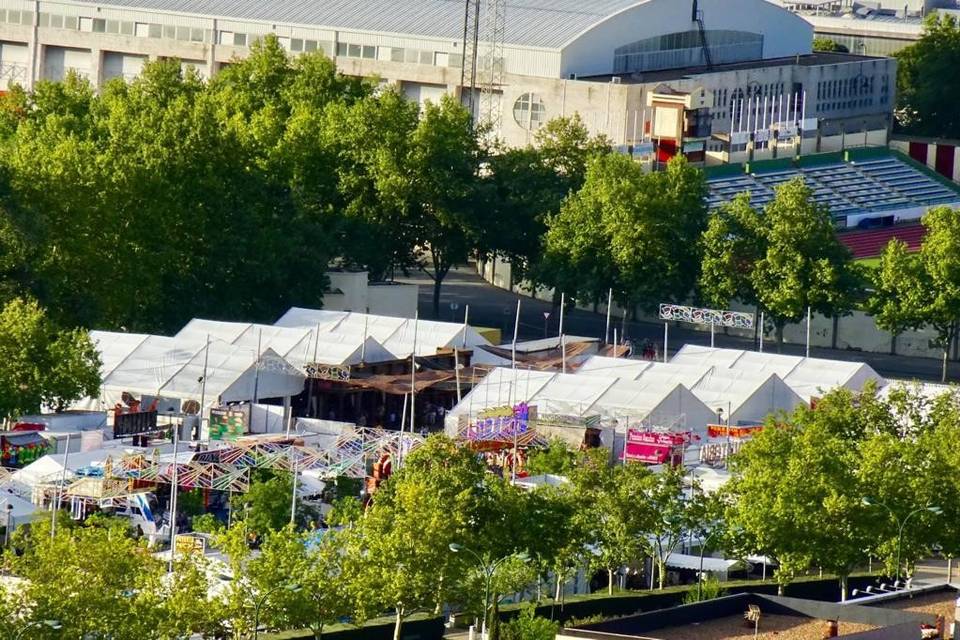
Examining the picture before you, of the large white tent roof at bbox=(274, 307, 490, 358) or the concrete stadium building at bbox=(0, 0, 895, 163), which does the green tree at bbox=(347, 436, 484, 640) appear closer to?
the large white tent roof at bbox=(274, 307, 490, 358)

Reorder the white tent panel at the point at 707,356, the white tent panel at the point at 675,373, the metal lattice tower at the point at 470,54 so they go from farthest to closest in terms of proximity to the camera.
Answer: the metal lattice tower at the point at 470,54, the white tent panel at the point at 707,356, the white tent panel at the point at 675,373

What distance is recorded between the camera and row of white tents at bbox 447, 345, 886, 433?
8556 centimetres

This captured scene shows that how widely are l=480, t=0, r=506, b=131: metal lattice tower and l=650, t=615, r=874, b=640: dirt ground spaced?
7124 cm

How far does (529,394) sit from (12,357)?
16641mm

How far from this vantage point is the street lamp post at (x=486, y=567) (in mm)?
61094

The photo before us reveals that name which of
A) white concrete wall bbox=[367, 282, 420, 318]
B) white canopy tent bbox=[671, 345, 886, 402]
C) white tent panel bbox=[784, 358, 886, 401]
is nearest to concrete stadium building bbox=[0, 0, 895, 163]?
white concrete wall bbox=[367, 282, 420, 318]

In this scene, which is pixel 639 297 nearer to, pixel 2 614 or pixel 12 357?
pixel 12 357

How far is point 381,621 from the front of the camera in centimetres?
6353

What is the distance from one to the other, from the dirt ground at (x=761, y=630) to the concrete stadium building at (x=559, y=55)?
232ft

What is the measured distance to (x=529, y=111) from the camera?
135m

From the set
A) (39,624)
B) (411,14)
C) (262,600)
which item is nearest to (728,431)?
(262,600)

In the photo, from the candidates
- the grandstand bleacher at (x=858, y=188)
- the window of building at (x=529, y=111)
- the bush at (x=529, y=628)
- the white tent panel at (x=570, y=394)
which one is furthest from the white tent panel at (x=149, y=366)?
the window of building at (x=529, y=111)

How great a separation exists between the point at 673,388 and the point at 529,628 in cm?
2676

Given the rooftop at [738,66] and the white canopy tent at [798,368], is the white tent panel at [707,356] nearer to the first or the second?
the white canopy tent at [798,368]
